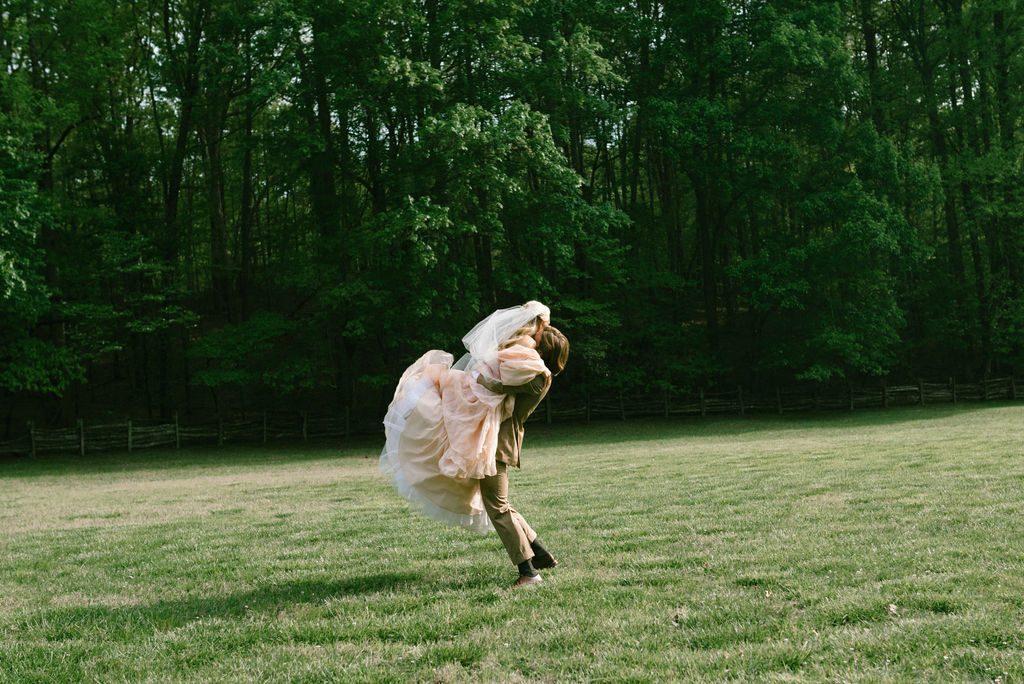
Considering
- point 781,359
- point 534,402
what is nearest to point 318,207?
point 781,359

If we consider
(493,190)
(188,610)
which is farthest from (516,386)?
(493,190)

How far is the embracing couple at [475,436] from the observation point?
541cm

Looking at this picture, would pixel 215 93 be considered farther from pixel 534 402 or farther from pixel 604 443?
pixel 534 402

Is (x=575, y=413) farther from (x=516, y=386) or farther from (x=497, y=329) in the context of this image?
(x=516, y=386)

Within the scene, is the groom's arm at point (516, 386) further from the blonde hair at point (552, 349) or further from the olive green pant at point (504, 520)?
the olive green pant at point (504, 520)

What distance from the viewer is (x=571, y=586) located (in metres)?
5.21

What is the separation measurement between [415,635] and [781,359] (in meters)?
27.2

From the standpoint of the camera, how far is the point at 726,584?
5.04 m

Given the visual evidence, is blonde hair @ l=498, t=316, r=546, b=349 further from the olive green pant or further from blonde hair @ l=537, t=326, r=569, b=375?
the olive green pant

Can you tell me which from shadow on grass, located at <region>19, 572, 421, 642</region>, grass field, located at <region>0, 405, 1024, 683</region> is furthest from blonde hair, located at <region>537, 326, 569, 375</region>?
shadow on grass, located at <region>19, 572, 421, 642</region>

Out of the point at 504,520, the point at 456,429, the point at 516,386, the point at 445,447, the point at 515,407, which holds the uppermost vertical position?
the point at 516,386

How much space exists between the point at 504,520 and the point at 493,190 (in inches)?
748

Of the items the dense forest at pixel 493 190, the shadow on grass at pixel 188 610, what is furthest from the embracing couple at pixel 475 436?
the dense forest at pixel 493 190

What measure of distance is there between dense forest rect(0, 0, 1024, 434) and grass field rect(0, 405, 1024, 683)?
1392 centimetres
